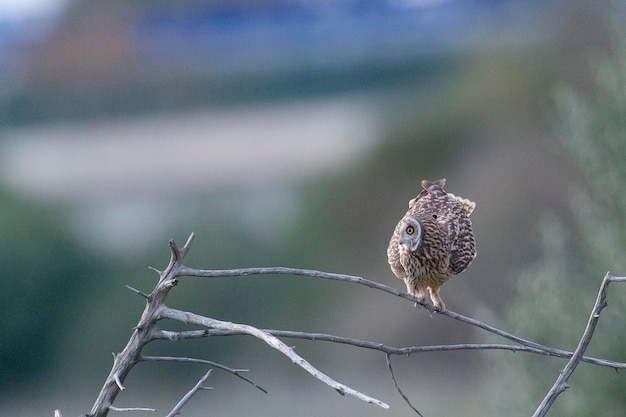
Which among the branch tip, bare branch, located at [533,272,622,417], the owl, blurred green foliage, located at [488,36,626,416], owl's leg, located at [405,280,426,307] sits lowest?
the branch tip

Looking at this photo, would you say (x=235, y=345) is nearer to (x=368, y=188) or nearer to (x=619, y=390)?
(x=368, y=188)

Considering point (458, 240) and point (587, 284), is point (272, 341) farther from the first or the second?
point (587, 284)

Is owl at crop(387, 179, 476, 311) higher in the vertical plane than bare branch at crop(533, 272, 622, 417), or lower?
higher

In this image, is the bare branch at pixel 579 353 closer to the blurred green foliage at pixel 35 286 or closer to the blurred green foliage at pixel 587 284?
the blurred green foliage at pixel 587 284

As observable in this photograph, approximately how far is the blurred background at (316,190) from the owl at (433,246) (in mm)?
4128

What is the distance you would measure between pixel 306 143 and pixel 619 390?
24.7 meters

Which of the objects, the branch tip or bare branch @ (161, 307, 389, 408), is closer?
bare branch @ (161, 307, 389, 408)

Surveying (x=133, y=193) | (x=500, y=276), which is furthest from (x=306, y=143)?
(x=500, y=276)

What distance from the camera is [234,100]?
3684 cm

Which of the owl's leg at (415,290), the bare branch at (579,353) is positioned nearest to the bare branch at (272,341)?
the bare branch at (579,353)

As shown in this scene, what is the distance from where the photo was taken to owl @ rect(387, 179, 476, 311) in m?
4.59

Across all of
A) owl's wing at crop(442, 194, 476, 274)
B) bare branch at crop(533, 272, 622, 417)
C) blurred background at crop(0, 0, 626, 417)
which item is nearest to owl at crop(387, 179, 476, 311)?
owl's wing at crop(442, 194, 476, 274)

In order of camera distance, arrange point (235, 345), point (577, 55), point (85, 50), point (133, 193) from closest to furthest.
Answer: point (235, 345) < point (577, 55) < point (133, 193) < point (85, 50)

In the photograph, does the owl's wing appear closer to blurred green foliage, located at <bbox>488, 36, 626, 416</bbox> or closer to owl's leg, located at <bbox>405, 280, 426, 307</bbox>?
owl's leg, located at <bbox>405, 280, 426, 307</bbox>
